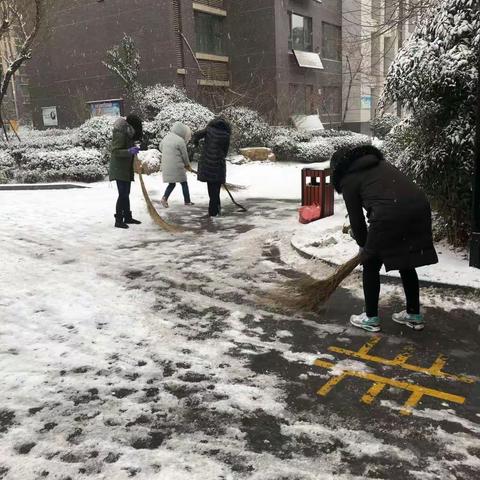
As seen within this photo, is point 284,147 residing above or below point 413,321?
above

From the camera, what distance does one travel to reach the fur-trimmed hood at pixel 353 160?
3809 millimetres

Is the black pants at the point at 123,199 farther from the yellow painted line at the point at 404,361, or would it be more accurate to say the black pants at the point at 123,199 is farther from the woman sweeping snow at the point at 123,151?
the yellow painted line at the point at 404,361

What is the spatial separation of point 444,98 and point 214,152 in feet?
13.4

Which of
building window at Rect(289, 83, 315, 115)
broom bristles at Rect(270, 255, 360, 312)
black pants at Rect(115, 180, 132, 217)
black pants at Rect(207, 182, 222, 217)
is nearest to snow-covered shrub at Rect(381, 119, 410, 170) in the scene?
broom bristles at Rect(270, 255, 360, 312)

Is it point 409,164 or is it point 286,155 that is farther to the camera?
point 286,155

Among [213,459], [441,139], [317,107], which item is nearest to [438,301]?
[441,139]

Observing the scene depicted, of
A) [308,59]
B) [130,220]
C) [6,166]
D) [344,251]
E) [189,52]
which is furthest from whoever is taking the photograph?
[308,59]

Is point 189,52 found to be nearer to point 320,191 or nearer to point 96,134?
point 96,134

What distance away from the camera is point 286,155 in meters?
18.4

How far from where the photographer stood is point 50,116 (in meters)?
26.8

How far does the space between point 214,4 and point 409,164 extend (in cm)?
2130

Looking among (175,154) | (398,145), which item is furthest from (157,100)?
(398,145)

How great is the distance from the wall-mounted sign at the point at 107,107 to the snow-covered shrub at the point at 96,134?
816cm

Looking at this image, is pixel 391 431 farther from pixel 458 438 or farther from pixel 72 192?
pixel 72 192
